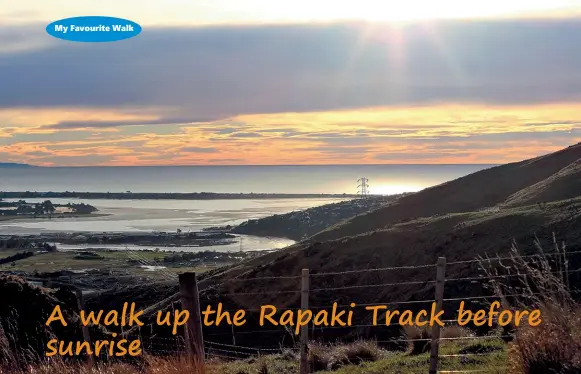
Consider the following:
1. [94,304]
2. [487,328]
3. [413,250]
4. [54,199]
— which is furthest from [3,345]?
[54,199]

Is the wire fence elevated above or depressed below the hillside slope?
below

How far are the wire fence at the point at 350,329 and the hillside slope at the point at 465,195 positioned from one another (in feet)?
35.1

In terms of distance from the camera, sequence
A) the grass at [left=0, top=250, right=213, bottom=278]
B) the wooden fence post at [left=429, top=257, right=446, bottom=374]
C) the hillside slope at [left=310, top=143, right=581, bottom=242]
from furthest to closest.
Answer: the grass at [left=0, top=250, right=213, bottom=278] < the hillside slope at [left=310, top=143, right=581, bottom=242] < the wooden fence post at [left=429, top=257, right=446, bottom=374]

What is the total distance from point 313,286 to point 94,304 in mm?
10608

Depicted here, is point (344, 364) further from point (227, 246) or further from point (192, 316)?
point (227, 246)

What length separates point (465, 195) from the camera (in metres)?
42.9

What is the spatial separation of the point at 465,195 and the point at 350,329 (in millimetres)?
23290

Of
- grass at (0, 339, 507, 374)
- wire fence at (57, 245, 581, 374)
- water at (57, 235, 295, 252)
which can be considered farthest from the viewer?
water at (57, 235, 295, 252)

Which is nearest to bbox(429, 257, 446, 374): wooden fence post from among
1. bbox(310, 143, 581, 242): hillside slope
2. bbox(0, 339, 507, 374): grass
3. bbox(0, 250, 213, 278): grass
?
bbox(0, 339, 507, 374): grass

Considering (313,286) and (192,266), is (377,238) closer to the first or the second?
→ (313,286)

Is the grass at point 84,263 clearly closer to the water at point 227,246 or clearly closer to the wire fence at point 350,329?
the water at point 227,246

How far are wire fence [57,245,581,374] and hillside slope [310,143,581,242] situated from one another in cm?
1069

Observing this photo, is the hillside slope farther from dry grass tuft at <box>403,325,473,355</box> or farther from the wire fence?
dry grass tuft at <box>403,325,473,355</box>

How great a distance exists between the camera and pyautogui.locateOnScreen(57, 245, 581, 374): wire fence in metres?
10.8
